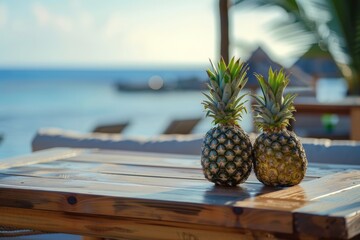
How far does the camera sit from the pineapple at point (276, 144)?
264 centimetres

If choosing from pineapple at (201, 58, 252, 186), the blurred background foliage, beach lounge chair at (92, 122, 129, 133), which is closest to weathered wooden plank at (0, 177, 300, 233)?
pineapple at (201, 58, 252, 186)

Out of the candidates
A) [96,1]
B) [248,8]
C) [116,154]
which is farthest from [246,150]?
[96,1]

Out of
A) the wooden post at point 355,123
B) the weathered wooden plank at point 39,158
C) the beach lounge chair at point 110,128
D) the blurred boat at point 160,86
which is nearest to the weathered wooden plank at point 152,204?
the weathered wooden plank at point 39,158

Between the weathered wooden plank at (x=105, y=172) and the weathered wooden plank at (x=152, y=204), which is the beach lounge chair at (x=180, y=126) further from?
the weathered wooden plank at (x=152, y=204)

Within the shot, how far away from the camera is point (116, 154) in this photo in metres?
3.71

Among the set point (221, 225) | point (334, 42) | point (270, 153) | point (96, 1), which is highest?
point (96, 1)

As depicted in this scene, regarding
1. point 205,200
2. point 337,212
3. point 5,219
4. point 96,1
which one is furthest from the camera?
point 96,1

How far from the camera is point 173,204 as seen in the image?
2457 millimetres

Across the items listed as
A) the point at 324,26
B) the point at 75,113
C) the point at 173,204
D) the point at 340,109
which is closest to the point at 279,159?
the point at 173,204

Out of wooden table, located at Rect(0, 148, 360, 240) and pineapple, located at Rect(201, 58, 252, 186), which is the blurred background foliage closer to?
wooden table, located at Rect(0, 148, 360, 240)

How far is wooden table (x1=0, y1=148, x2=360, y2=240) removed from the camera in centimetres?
229

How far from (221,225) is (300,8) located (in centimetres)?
698

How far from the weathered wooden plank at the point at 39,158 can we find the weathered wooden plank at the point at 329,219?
4.83 feet

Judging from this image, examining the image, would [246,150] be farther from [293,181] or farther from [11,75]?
[11,75]
